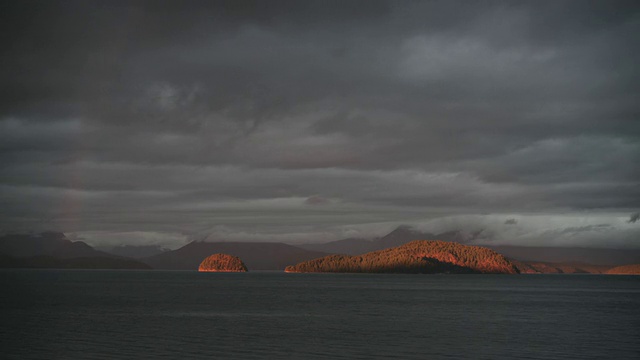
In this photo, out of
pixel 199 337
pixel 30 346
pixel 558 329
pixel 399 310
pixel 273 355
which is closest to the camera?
pixel 273 355

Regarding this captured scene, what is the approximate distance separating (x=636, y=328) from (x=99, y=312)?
8878 cm

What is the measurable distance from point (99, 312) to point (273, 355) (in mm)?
61226

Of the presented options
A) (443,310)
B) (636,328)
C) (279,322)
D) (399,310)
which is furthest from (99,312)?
(636,328)

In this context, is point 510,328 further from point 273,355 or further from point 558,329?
point 273,355

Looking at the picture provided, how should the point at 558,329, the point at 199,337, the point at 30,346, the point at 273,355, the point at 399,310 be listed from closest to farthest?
the point at 273,355 → the point at 30,346 → the point at 199,337 → the point at 558,329 → the point at 399,310

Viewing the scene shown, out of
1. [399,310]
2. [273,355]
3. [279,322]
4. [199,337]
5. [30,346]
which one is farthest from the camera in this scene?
[399,310]

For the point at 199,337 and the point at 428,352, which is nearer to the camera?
the point at 428,352

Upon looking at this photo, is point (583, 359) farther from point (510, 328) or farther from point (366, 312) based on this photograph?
point (366, 312)

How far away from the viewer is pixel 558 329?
88.1 metres

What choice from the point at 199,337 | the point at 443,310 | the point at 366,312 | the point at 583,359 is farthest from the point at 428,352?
the point at 443,310

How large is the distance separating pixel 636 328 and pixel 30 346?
81840mm

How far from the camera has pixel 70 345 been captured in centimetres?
6875

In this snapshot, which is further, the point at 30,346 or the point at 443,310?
the point at 443,310

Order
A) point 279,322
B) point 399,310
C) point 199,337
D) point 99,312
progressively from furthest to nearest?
1. point 399,310
2. point 99,312
3. point 279,322
4. point 199,337
